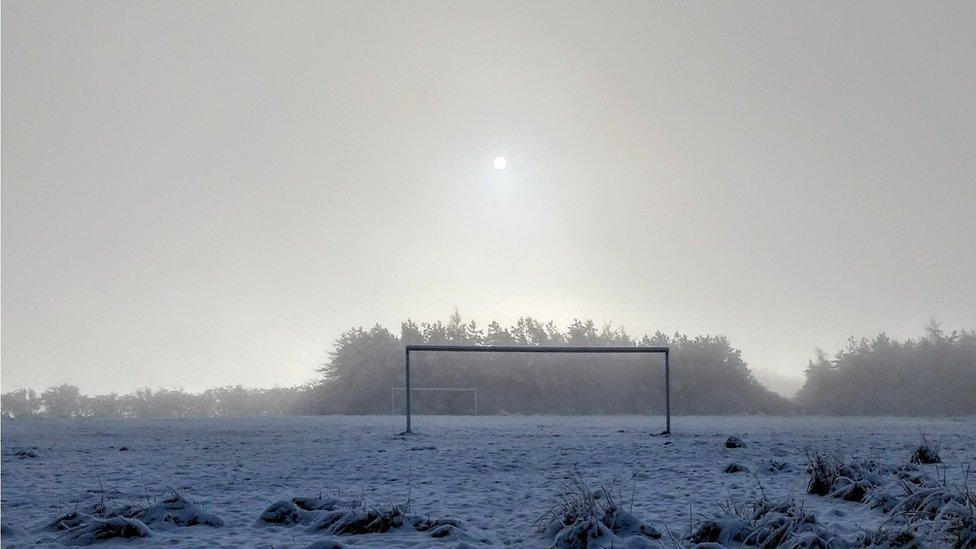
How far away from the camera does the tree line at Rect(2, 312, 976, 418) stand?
2620 centimetres

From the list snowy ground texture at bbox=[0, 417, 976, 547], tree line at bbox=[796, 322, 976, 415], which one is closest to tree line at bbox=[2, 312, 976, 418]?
tree line at bbox=[796, 322, 976, 415]

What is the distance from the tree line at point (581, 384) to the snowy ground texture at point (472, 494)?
18790 millimetres

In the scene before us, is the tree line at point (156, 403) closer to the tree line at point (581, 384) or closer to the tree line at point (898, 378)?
the tree line at point (581, 384)

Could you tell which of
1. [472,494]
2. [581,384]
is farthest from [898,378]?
[472,494]

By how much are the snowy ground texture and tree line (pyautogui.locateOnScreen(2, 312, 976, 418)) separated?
1879cm

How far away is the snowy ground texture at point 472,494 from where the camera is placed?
12.1ft

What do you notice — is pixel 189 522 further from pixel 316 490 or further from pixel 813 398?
pixel 813 398

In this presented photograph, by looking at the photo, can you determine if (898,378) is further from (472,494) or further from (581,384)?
(472,494)

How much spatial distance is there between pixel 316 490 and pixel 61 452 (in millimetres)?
4512

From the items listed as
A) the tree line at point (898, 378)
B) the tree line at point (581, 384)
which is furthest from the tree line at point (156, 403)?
the tree line at point (898, 378)

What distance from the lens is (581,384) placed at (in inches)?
1117

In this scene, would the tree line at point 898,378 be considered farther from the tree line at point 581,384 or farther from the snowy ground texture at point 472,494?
the snowy ground texture at point 472,494

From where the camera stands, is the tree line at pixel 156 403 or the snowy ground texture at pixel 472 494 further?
the tree line at pixel 156 403

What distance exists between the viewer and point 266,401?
31.3 meters
